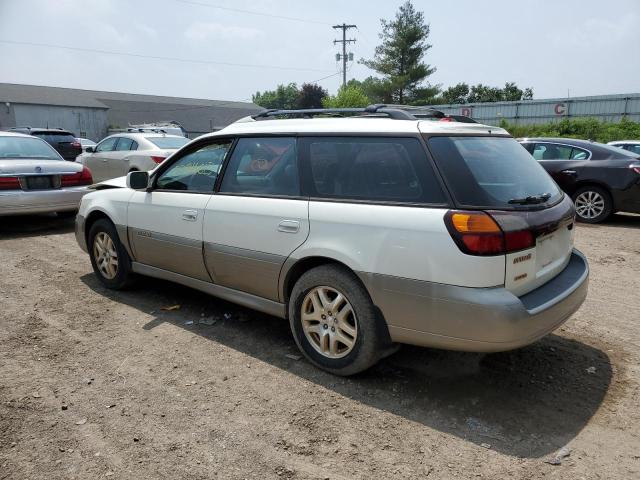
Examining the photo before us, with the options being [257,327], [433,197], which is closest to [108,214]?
[257,327]

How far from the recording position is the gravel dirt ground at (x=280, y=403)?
2582mm

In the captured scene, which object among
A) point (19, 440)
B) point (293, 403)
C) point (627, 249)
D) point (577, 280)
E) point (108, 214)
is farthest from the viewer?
point (627, 249)

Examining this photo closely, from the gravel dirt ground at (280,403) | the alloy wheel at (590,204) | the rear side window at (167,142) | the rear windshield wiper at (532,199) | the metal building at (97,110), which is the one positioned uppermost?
the metal building at (97,110)

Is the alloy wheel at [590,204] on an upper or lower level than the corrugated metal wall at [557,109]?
lower

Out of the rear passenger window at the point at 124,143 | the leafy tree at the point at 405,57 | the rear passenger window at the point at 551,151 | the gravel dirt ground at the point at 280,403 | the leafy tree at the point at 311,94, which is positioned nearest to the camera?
the gravel dirt ground at the point at 280,403

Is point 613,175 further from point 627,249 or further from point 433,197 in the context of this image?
point 433,197

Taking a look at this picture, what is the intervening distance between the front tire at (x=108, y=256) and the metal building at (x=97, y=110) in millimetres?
38320

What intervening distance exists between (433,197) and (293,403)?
1.55 metres

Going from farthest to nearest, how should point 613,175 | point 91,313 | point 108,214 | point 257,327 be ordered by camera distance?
point 613,175 → point 108,214 → point 91,313 → point 257,327

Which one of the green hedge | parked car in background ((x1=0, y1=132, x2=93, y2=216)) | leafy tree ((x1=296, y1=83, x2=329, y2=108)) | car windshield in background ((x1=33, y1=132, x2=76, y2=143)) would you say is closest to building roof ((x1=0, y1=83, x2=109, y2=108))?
leafy tree ((x1=296, y1=83, x2=329, y2=108))

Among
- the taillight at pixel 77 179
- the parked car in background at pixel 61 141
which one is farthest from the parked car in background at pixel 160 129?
the taillight at pixel 77 179

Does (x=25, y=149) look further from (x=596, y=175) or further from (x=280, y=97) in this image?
(x=280, y=97)

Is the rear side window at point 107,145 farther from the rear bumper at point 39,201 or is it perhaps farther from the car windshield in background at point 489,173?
the car windshield in background at point 489,173

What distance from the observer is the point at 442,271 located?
2818mm
